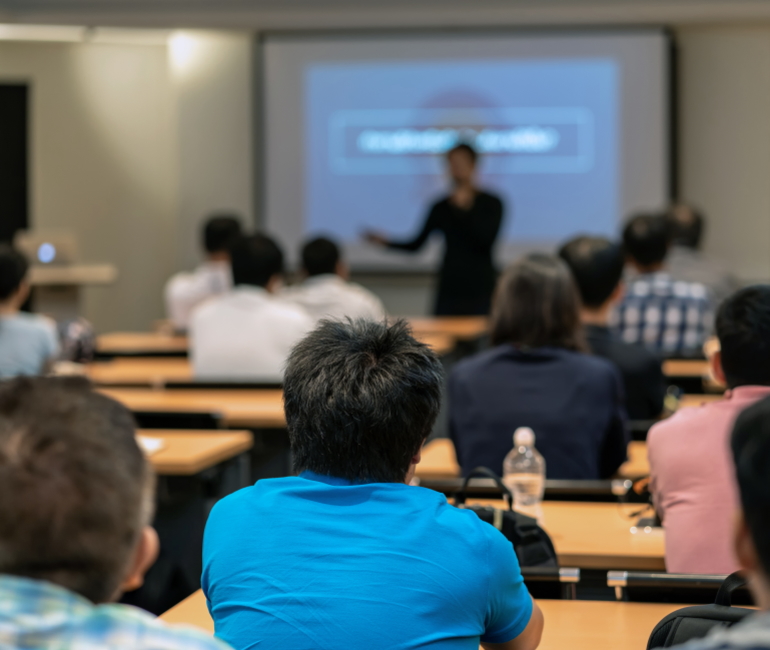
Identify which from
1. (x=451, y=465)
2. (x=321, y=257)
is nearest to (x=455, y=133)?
(x=321, y=257)

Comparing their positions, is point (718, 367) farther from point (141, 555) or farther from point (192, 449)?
point (192, 449)

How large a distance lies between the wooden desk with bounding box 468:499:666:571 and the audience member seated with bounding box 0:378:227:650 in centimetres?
126

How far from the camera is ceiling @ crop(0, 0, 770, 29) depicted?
21.4 ft

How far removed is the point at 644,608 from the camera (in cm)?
169

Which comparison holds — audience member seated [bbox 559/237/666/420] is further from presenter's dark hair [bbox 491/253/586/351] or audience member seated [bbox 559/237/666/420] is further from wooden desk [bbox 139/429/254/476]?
wooden desk [bbox 139/429/254/476]

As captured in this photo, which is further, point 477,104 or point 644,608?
point 477,104

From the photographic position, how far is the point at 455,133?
786cm

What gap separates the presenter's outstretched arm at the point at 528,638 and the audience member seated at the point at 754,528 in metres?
0.55

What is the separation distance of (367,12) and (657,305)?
3449 mm

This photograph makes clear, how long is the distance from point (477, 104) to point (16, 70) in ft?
13.3

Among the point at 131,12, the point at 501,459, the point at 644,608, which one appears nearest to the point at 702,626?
the point at 644,608

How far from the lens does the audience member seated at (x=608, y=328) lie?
10.4ft

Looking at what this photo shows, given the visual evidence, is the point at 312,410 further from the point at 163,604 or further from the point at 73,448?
the point at 163,604

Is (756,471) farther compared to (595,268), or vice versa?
(595,268)
